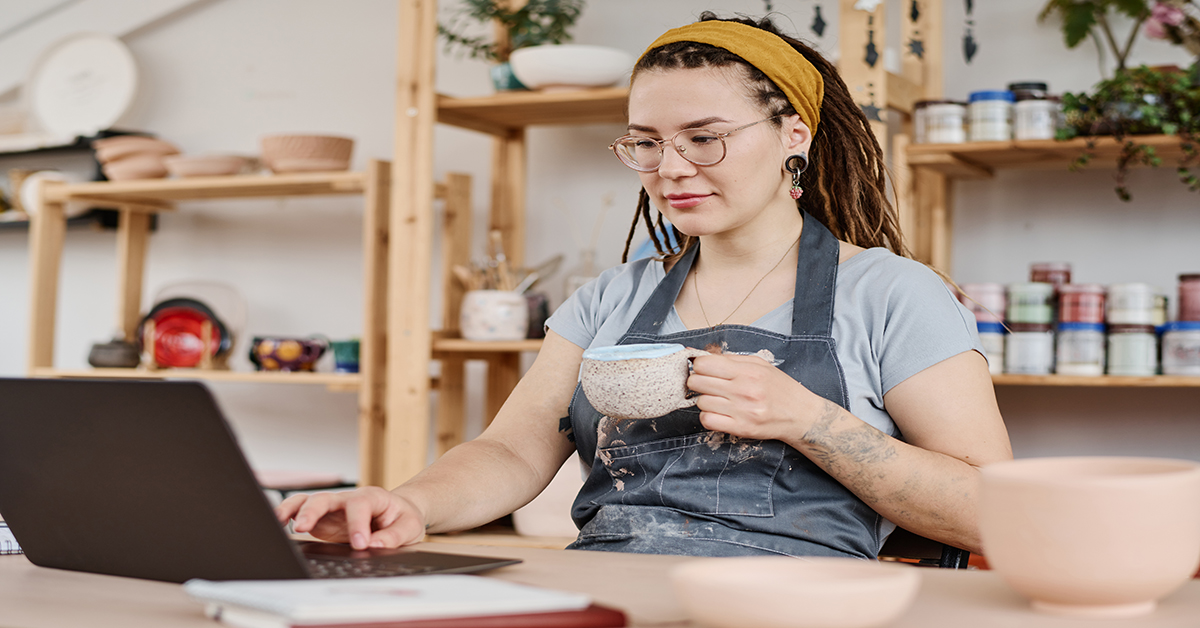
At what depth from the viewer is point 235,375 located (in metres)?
2.85

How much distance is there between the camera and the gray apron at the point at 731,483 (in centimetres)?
113

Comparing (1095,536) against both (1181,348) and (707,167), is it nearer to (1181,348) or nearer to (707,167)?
(707,167)

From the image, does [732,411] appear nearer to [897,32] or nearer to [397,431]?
[397,431]

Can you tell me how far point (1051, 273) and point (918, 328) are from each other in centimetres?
129

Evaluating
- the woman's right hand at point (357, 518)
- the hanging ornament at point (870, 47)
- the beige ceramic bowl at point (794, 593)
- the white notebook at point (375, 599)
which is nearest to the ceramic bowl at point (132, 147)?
the hanging ornament at point (870, 47)

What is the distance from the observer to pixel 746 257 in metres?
1.34

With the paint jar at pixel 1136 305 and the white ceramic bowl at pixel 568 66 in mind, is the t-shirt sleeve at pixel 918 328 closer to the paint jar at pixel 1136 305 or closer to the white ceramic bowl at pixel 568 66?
the paint jar at pixel 1136 305

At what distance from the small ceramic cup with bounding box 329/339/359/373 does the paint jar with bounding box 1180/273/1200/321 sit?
1854 mm

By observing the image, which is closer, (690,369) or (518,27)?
(690,369)

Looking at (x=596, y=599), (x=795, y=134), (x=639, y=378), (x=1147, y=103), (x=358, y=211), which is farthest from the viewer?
(x=358, y=211)

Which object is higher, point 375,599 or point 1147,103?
point 1147,103

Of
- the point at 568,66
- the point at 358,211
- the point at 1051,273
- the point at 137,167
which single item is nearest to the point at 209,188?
the point at 137,167

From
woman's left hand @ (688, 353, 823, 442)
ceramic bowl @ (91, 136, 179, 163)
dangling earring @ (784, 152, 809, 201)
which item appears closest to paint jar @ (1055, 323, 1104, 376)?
dangling earring @ (784, 152, 809, 201)

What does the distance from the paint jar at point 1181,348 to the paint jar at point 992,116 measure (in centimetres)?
49
